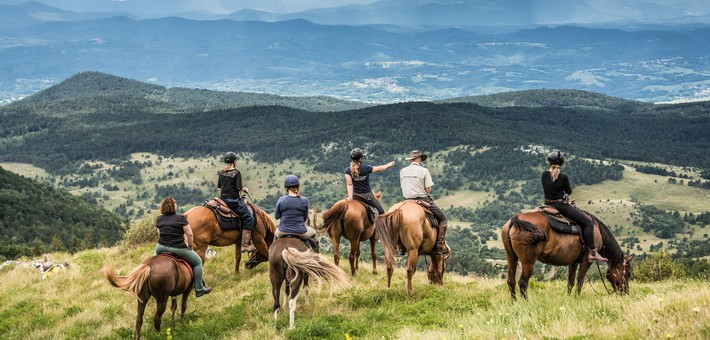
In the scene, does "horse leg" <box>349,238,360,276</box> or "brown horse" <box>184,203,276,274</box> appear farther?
"horse leg" <box>349,238,360,276</box>

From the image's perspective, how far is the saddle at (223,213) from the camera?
15375 millimetres

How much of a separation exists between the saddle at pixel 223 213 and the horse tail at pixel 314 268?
414 cm

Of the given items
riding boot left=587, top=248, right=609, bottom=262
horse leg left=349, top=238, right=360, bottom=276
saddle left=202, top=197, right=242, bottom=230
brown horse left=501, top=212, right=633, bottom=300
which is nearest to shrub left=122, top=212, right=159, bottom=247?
saddle left=202, top=197, right=242, bottom=230

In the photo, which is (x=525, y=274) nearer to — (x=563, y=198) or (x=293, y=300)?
(x=563, y=198)

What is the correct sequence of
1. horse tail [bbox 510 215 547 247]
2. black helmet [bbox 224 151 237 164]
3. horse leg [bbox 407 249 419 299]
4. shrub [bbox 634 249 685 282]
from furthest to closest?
1. shrub [bbox 634 249 685 282]
2. black helmet [bbox 224 151 237 164]
3. horse leg [bbox 407 249 419 299]
4. horse tail [bbox 510 215 547 247]

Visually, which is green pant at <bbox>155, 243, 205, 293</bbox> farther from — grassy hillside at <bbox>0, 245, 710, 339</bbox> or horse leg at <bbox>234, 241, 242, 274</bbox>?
horse leg at <bbox>234, 241, 242, 274</bbox>

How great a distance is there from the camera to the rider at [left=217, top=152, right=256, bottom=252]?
50.6ft

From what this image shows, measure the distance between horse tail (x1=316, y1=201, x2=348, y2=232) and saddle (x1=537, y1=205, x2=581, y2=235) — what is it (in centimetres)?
574

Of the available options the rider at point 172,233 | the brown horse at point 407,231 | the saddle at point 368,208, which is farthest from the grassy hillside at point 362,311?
the saddle at point 368,208

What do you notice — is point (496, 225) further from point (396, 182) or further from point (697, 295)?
point (697, 295)

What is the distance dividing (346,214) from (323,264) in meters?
4.37

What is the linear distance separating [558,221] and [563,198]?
52 cm

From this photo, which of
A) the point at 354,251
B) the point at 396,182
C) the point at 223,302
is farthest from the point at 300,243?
the point at 396,182

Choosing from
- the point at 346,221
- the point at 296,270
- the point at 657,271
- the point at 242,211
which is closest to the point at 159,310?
the point at 296,270
